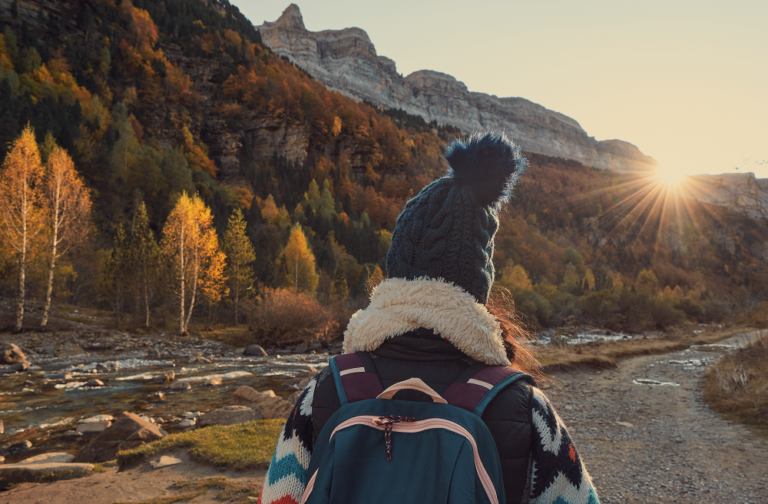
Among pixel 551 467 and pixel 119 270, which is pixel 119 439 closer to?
pixel 551 467

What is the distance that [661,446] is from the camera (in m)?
7.73

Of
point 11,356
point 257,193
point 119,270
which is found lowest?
point 11,356

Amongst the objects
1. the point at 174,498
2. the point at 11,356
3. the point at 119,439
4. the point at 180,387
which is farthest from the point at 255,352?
the point at 174,498

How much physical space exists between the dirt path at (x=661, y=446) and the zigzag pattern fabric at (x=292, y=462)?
5.81 metres

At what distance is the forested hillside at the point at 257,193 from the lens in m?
32.0

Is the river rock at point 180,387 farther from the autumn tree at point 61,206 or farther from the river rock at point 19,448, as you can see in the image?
the autumn tree at point 61,206

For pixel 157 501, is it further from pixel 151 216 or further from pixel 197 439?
pixel 151 216

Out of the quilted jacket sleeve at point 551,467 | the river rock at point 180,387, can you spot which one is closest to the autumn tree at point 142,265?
the river rock at point 180,387

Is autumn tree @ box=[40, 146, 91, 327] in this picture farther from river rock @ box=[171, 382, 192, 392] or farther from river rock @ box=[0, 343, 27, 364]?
river rock @ box=[171, 382, 192, 392]

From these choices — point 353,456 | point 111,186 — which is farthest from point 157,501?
point 111,186

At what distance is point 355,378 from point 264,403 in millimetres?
9168

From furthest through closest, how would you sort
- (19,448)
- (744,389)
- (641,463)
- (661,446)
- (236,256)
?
(236,256), (744,389), (661,446), (19,448), (641,463)

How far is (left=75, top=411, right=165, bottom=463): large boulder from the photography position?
6520 millimetres

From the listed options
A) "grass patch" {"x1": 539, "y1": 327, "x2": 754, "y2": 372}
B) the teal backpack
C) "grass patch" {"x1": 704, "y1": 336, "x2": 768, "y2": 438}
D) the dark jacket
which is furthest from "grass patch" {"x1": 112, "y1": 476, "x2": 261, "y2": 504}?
"grass patch" {"x1": 539, "y1": 327, "x2": 754, "y2": 372}
